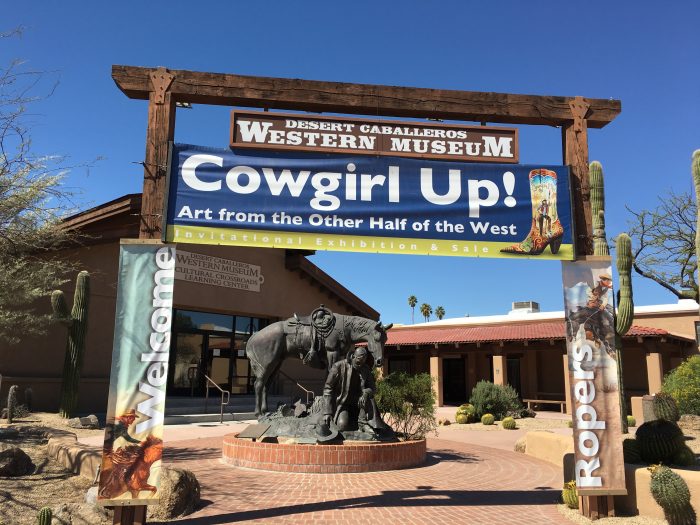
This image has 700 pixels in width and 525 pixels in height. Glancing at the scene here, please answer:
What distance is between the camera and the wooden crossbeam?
6789 millimetres

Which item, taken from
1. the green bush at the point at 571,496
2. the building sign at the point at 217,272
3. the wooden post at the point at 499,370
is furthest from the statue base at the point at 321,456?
the wooden post at the point at 499,370

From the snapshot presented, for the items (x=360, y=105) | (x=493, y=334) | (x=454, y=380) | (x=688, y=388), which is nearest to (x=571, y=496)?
(x=360, y=105)

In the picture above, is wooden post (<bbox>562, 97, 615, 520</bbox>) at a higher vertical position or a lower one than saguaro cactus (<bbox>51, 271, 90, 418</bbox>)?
higher

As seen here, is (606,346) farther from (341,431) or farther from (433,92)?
(341,431)

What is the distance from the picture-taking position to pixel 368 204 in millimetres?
6957

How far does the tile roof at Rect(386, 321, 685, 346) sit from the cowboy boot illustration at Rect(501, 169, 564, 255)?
18.6 m

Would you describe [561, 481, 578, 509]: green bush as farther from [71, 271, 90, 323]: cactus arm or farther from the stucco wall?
the stucco wall

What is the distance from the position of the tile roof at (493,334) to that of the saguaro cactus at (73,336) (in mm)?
17360

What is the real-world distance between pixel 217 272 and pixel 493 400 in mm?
12658

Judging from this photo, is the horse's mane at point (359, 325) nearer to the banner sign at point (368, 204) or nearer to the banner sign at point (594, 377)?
the banner sign at point (368, 204)

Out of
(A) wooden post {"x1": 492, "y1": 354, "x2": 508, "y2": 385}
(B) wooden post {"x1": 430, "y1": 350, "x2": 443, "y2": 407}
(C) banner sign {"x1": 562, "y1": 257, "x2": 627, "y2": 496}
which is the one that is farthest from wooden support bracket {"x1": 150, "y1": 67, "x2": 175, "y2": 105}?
(B) wooden post {"x1": 430, "y1": 350, "x2": 443, "y2": 407}

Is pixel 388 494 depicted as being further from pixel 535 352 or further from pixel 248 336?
pixel 535 352

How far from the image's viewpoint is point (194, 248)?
2255cm

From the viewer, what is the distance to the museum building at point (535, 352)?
1003 inches
